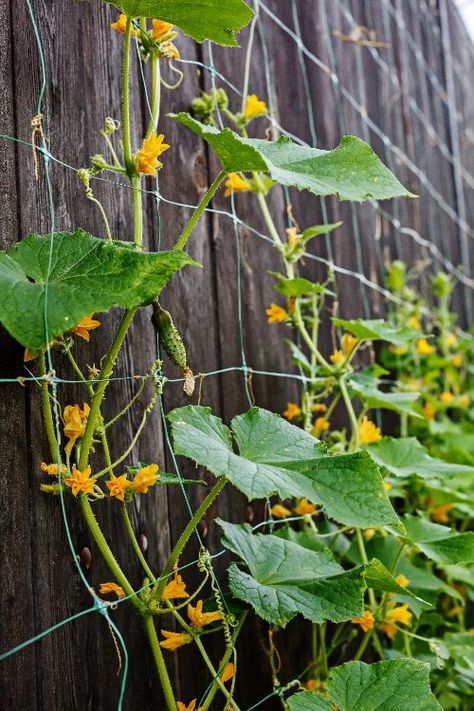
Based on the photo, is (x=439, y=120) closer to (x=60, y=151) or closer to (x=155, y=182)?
(x=155, y=182)

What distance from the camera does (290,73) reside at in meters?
1.94

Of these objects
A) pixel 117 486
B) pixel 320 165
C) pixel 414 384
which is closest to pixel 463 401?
pixel 414 384

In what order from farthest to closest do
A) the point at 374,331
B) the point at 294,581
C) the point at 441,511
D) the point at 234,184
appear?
the point at 441,511 → the point at 374,331 → the point at 234,184 → the point at 294,581

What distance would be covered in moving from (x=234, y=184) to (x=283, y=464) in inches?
25.6

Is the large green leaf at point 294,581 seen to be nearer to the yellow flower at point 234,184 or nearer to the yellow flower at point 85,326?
the yellow flower at point 85,326

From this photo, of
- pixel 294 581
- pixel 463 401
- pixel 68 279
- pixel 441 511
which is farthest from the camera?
pixel 463 401

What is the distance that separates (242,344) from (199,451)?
2.03 feet

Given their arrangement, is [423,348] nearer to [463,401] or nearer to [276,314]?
[463,401]

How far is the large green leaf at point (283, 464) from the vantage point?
926 millimetres

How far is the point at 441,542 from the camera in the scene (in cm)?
151

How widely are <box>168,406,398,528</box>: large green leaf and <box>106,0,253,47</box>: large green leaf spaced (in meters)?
0.50

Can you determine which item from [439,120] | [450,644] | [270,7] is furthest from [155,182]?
[439,120]

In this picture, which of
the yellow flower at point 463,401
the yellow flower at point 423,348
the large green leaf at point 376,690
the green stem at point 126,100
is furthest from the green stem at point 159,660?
the yellow flower at point 463,401

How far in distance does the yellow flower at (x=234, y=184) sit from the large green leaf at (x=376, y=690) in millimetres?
836
